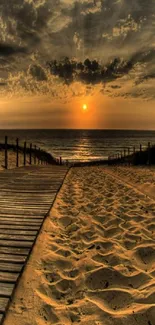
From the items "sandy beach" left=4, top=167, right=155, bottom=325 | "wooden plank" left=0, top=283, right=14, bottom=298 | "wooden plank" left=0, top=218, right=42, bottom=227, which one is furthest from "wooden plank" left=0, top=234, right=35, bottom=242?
"wooden plank" left=0, top=283, right=14, bottom=298

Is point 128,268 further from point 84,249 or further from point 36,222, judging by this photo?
point 36,222

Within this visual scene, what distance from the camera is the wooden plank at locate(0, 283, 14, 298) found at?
2.75 m

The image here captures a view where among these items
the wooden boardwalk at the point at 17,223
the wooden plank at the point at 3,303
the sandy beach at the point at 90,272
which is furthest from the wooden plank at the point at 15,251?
the wooden plank at the point at 3,303

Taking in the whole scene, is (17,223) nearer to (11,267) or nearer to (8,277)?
(11,267)

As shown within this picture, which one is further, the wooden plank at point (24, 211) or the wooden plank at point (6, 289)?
the wooden plank at point (24, 211)

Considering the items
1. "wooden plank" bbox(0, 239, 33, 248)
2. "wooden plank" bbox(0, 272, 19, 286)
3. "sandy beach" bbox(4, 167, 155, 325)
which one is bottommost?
Answer: "sandy beach" bbox(4, 167, 155, 325)

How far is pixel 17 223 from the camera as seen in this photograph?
4.87 metres

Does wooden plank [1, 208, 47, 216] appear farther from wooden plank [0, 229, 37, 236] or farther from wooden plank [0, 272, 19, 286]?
wooden plank [0, 272, 19, 286]

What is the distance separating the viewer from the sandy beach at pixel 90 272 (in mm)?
2656

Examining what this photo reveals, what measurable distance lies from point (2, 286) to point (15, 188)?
552 cm

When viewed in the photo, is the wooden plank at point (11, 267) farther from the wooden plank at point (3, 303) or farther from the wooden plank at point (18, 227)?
the wooden plank at point (18, 227)

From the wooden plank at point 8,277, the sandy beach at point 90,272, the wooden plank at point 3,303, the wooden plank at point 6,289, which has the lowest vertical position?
the sandy beach at point 90,272

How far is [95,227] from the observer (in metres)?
5.10

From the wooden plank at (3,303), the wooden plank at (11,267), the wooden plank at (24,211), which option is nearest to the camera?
the wooden plank at (3,303)
